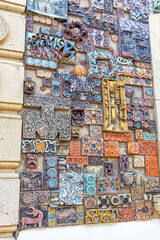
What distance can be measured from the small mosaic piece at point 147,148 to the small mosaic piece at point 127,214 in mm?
791

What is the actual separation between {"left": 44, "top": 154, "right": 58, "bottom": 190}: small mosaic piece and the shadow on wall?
20.1 inches

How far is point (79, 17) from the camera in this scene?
160 inches

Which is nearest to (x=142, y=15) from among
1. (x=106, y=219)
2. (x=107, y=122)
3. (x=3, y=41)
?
(x=107, y=122)

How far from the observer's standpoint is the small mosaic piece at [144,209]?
351cm

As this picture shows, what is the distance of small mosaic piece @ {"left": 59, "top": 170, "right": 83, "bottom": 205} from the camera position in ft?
10.5

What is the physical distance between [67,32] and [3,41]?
959 mm

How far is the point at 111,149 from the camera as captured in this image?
3602mm

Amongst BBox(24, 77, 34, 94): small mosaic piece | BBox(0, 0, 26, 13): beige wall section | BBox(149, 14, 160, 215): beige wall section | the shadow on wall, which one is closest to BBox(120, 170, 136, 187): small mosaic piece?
the shadow on wall

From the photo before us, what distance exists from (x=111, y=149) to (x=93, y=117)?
506mm

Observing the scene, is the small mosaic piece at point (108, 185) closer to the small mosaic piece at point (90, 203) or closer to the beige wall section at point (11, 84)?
the small mosaic piece at point (90, 203)

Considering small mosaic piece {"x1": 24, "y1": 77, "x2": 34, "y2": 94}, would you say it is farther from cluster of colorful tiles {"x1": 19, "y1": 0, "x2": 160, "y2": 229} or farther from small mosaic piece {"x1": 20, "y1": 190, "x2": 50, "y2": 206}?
small mosaic piece {"x1": 20, "y1": 190, "x2": 50, "y2": 206}

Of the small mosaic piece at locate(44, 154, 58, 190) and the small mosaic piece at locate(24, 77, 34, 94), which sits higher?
the small mosaic piece at locate(24, 77, 34, 94)

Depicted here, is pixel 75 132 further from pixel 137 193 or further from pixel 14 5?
pixel 14 5

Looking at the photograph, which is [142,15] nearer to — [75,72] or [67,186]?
[75,72]
